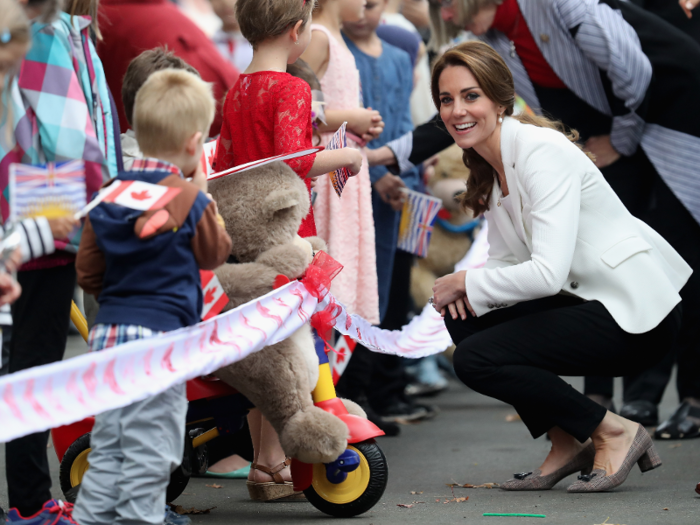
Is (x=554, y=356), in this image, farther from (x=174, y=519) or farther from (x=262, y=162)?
(x=174, y=519)

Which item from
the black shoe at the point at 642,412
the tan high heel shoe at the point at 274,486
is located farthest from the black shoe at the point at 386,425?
the tan high heel shoe at the point at 274,486

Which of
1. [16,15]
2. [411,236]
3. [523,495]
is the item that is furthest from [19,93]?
[411,236]

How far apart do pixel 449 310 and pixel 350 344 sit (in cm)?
47

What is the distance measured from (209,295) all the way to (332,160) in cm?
64

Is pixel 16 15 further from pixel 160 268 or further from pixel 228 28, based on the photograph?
pixel 228 28

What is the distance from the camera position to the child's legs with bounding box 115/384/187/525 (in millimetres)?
2168

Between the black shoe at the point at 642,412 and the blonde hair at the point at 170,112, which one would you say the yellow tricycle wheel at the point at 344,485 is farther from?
the black shoe at the point at 642,412

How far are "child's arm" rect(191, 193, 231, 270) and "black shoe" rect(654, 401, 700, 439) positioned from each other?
8.47ft

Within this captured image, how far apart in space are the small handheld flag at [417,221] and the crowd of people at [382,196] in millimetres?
80

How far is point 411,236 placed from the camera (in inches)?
183

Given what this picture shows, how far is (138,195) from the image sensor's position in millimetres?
2168

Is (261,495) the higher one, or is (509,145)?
(509,145)

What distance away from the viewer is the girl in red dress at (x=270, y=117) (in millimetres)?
2895

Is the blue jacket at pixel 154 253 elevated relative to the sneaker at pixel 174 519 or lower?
elevated
